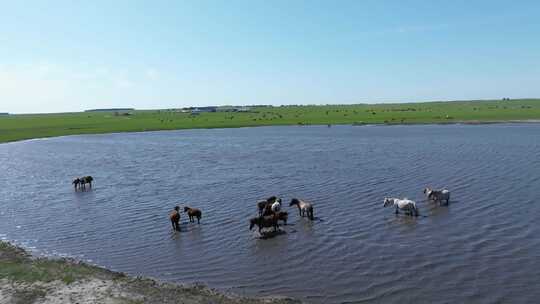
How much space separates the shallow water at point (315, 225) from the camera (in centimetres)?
1402

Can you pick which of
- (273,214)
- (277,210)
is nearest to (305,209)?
(277,210)

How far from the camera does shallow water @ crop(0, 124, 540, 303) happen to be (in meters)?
14.0

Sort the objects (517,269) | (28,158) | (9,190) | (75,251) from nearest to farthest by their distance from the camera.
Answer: (517,269)
(75,251)
(9,190)
(28,158)

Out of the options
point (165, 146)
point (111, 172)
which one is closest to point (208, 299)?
point (111, 172)

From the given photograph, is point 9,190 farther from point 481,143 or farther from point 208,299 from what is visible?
point 481,143

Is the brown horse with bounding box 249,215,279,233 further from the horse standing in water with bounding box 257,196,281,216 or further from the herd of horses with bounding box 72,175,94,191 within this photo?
the herd of horses with bounding box 72,175,94,191

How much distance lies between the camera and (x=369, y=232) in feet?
61.5

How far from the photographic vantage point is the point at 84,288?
1341 centimetres

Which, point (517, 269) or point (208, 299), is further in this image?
point (517, 269)

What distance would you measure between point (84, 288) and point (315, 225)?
982cm

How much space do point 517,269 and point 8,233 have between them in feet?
64.9

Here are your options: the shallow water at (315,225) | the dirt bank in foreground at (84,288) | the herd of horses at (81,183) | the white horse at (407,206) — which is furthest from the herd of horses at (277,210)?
the herd of horses at (81,183)

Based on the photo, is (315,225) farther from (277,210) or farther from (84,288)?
(84,288)

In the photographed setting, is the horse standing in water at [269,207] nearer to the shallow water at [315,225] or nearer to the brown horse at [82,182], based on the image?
the shallow water at [315,225]
